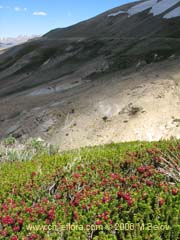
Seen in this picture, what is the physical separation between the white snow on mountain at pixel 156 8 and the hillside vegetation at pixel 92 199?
46.7m

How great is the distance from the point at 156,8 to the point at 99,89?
36.6m

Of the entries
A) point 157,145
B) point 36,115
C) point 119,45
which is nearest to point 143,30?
point 119,45

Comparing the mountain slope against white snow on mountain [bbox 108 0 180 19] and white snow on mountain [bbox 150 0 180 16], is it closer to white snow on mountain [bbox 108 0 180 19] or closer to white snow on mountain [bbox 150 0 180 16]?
white snow on mountain [bbox 108 0 180 19]

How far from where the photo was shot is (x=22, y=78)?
47.7 metres

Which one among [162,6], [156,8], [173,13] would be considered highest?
[156,8]

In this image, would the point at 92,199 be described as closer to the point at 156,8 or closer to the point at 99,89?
the point at 99,89

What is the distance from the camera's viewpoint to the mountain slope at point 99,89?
23417 mm

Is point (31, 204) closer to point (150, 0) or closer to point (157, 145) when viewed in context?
point (157, 145)

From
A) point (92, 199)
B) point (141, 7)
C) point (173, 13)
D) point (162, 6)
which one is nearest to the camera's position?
point (92, 199)

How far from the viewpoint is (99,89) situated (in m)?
29.2

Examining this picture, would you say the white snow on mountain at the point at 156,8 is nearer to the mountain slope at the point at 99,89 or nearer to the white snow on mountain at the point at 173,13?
the white snow on mountain at the point at 173,13

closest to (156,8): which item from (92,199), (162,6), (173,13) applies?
(162,6)

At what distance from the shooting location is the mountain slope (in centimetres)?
2342

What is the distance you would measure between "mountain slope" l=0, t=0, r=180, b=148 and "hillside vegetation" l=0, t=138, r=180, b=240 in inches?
439
